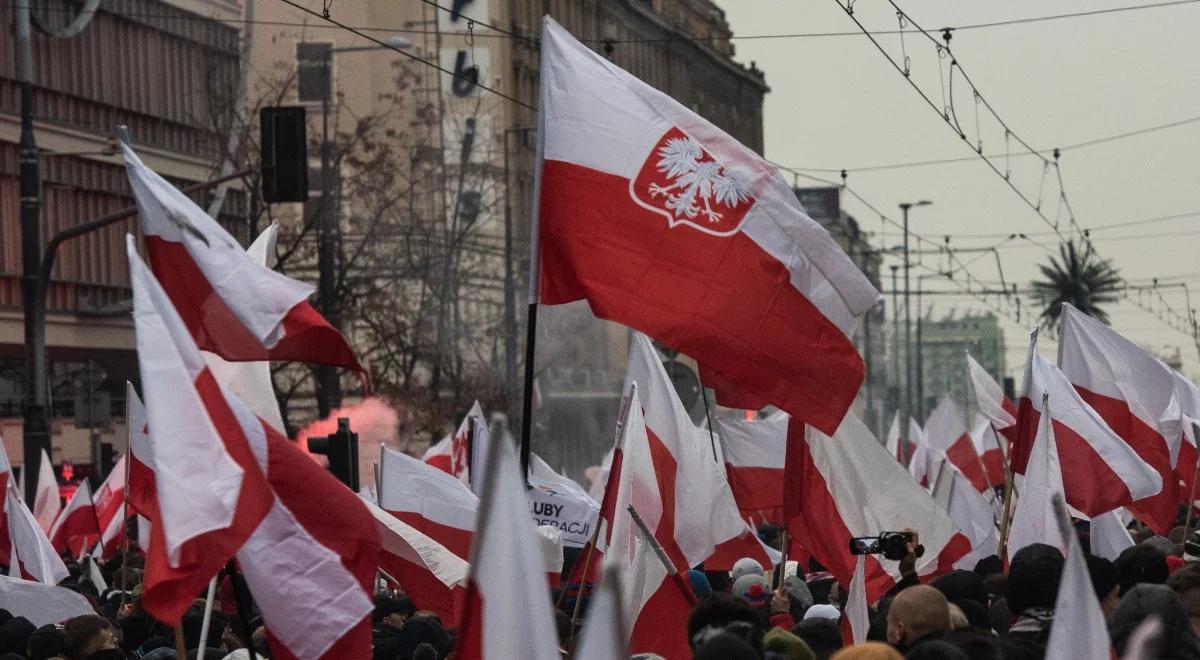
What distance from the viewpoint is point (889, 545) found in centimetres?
934

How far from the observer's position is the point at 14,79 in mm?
41625

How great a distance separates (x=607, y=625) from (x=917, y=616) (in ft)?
7.38

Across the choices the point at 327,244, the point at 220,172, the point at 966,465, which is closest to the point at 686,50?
the point at 220,172

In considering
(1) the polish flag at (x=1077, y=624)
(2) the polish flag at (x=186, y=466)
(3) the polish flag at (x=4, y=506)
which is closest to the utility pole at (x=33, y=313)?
(3) the polish flag at (x=4, y=506)

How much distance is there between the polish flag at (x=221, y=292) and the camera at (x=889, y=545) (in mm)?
2293

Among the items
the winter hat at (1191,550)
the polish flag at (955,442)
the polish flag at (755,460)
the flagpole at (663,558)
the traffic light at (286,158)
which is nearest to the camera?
the flagpole at (663,558)

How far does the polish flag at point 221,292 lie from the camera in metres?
9.24

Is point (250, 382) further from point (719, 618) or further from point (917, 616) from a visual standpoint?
point (917, 616)

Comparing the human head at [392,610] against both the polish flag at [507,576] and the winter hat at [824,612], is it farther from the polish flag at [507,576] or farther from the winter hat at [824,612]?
the polish flag at [507,576]

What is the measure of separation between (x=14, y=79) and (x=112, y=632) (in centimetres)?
3393

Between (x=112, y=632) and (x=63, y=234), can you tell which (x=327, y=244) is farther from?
(x=112, y=632)

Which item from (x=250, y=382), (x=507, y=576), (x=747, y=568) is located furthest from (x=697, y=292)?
(x=747, y=568)

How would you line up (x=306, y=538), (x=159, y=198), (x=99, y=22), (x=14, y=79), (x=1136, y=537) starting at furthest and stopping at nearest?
(x=99, y=22), (x=14, y=79), (x=1136, y=537), (x=159, y=198), (x=306, y=538)

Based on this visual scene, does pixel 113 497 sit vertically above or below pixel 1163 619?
below
